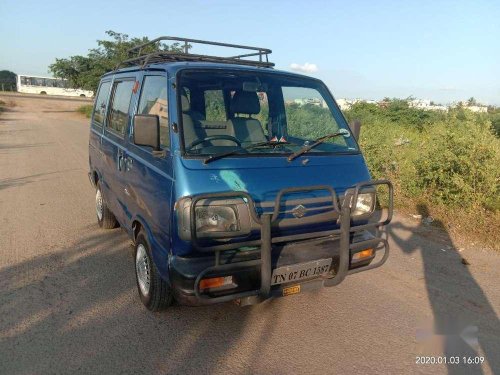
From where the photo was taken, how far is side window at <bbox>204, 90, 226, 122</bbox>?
371cm

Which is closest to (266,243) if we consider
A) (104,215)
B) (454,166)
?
(104,215)

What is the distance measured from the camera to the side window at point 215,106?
3707 mm

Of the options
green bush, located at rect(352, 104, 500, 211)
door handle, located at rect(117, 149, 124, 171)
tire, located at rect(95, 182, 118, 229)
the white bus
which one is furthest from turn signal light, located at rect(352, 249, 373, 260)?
A: the white bus

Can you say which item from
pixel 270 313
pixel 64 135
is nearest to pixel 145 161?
pixel 270 313

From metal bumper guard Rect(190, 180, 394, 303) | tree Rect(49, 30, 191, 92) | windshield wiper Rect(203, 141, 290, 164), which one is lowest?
metal bumper guard Rect(190, 180, 394, 303)

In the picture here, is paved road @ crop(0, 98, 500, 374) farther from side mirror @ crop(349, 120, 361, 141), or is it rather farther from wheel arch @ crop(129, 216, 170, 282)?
side mirror @ crop(349, 120, 361, 141)

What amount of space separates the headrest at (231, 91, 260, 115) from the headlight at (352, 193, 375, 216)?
139cm

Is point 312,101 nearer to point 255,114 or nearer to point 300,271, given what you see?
point 255,114

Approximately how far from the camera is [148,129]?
3053mm

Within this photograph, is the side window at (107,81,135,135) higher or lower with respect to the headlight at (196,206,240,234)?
higher

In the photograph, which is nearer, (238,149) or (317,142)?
(238,149)

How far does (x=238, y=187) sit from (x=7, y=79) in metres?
109

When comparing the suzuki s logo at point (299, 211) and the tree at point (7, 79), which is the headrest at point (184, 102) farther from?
the tree at point (7, 79)

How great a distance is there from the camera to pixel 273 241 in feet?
9.44
